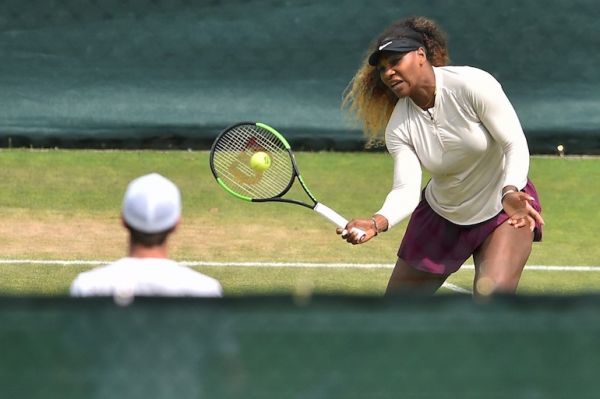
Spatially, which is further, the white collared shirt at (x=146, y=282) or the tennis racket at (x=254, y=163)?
the tennis racket at (x=254, y=163)

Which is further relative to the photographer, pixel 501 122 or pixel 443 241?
pixel 443 241

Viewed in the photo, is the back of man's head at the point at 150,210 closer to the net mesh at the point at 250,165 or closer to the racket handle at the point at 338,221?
the racket handle at the point at 338,221

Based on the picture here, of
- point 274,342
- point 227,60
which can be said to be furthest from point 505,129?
point 227,60

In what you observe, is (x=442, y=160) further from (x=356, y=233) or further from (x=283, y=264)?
(x=283, y=264)

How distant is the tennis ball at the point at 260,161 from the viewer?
6.11 metres

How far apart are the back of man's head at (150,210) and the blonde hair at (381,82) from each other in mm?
1814

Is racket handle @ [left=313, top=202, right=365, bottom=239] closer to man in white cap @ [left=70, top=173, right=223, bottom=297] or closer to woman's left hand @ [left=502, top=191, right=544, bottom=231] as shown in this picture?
woman's left hand @ [left=502, top=191, right=544, bottom=231]

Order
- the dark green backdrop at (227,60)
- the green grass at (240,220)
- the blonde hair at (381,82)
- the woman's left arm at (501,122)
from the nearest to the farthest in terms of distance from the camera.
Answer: the woman's left arm at (501,122) → the blonde hair at (381,82) → the green grass at (240,220) → the dark green backdrop at (227,60)

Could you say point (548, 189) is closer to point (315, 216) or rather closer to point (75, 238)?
point (315, 216)

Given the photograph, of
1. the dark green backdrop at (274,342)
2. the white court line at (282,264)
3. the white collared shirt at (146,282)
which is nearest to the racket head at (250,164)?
the white court line at (282,264)

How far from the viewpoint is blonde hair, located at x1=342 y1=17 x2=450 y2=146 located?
530cm

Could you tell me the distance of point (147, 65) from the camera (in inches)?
399

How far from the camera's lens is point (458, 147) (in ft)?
17.2

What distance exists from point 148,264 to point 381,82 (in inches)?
86.1
